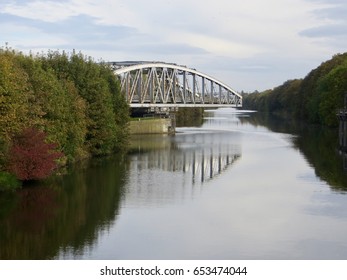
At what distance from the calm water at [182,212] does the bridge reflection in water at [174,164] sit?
13 cm

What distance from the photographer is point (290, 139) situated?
3661 inches

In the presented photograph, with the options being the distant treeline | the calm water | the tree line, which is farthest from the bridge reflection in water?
the distant treeline

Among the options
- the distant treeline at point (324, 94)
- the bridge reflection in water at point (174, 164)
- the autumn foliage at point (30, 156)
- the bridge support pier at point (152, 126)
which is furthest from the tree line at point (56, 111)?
the distant treeline at point (324, 94)

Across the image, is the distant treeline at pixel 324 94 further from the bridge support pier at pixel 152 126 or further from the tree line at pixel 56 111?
the tree line at pixel 56 111

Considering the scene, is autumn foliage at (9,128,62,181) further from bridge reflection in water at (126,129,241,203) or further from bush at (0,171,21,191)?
bridge reflection in water at (126,129,241,203)

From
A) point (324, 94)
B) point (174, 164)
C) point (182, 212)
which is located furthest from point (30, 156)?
point (324, 94)

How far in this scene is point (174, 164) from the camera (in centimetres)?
5994

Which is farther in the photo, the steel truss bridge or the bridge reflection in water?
the steel truss bridge

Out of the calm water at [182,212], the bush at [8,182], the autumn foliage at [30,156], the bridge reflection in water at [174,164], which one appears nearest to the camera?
the calm water at [182,212]

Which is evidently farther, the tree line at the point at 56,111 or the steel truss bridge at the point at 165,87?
the steel truss bridge at the point at 165,87

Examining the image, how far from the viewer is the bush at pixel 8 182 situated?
40719 mm

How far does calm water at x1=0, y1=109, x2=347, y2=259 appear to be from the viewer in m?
27.3

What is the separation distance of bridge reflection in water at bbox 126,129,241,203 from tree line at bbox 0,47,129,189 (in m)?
4.73
